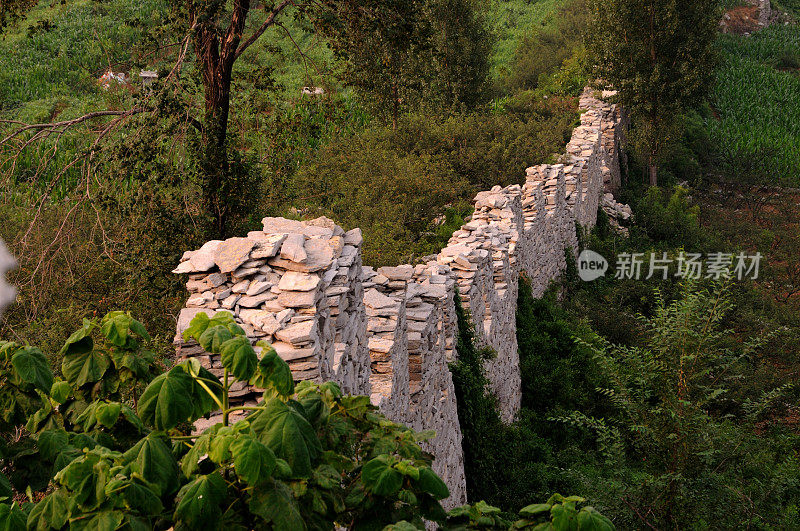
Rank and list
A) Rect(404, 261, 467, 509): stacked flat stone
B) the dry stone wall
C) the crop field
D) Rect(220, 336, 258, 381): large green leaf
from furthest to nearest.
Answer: the crop field < Rect(404, 261, 467, 509): stacked flat stone < the dry stone wall < Rect(220, 336, 258, 381): large green leaf

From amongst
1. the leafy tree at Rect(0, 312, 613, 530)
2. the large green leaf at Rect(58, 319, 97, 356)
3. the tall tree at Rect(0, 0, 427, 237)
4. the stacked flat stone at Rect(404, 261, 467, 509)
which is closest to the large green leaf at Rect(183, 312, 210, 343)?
the leafy tree at Rect(0, 312, 613, 530)

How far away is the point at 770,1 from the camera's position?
193ft

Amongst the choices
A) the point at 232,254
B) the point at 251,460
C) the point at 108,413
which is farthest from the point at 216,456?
the point at 232,254

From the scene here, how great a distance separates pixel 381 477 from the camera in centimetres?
271

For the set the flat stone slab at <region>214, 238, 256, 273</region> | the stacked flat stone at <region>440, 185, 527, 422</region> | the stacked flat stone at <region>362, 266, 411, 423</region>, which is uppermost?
the flat stone slab at <region>214, 238, 256, 273</region>

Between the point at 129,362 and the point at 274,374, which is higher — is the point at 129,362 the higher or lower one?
the lower one

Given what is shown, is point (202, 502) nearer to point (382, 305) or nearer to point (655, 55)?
point (382, 305)

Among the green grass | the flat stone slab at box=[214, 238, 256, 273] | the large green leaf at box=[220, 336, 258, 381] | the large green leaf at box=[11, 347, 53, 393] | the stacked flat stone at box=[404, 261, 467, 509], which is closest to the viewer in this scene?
the large green leaf at box=[220, 336, 258, 381]

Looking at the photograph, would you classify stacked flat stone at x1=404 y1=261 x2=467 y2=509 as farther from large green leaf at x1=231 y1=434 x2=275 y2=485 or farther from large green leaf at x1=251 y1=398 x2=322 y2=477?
large green leaf at x1=231 y1=434 x2=275 y2=485

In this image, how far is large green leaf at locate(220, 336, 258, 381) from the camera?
271 cm

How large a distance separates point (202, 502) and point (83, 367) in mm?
1220

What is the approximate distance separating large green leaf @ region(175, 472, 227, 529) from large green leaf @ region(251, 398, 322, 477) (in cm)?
21

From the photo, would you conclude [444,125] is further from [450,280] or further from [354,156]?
[450,280]

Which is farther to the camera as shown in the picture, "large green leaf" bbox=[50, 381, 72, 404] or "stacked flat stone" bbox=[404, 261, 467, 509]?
"stacked flat stone" bbox=[404, 261, 467, 509]
